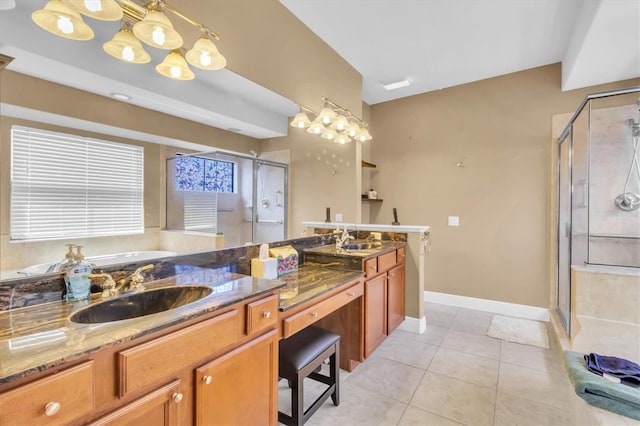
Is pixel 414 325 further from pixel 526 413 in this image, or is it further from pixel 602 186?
pixel 602 186

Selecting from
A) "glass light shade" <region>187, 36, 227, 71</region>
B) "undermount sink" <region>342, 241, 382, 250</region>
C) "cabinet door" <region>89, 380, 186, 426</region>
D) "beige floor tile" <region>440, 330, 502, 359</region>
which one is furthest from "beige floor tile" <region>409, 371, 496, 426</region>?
"glass light shade" <region>187, 36, 227, 71</region>

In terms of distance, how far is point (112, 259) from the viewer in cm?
135

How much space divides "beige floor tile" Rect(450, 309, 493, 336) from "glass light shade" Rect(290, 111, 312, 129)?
2.60m

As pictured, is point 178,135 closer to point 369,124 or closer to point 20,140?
point 20,140

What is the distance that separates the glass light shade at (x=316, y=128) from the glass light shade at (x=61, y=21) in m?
1.59

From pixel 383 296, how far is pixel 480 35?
8.45 feet

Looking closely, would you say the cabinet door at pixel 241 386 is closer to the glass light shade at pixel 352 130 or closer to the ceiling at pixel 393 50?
the ceiling at pixel 393 50

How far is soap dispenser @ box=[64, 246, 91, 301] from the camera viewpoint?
1.19 metres

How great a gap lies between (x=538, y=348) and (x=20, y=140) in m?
3.80

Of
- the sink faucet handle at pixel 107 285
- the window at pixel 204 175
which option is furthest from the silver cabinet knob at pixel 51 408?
the window at pixel 204 175

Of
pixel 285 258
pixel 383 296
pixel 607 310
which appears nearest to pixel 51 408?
pixel 285 258

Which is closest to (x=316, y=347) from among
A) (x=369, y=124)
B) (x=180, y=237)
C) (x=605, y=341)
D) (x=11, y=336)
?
(x=180, y=237)

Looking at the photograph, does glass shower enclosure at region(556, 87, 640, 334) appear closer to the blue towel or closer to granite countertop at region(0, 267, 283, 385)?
the blue towel

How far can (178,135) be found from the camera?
156 cm
